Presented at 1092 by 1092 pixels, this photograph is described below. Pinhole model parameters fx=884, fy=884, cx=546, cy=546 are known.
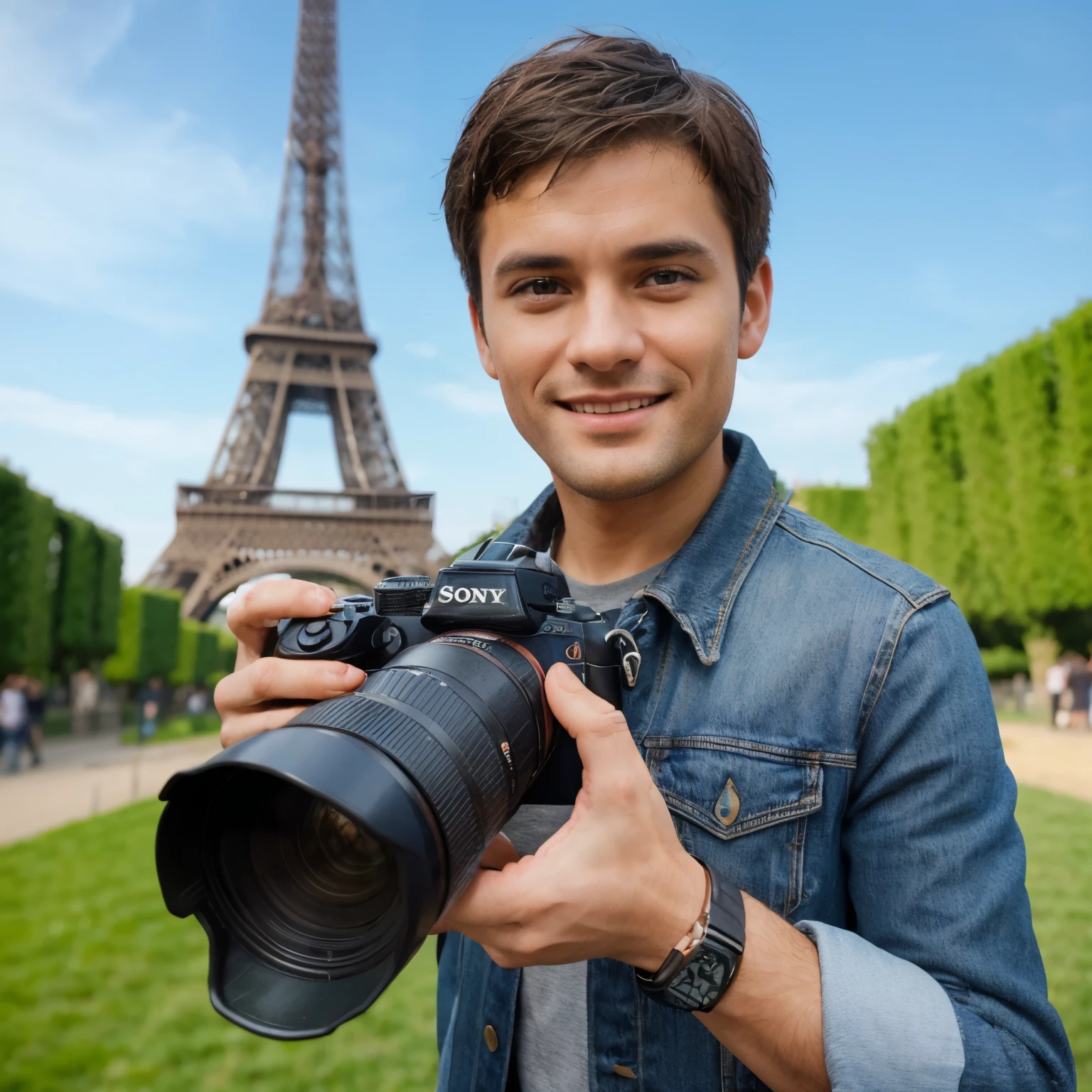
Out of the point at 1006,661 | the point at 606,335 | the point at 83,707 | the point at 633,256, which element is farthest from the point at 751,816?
the point at 1006,661

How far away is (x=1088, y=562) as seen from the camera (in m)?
17.6

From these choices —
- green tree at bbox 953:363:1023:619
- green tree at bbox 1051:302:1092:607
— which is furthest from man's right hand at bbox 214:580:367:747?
green tree at bbox 953:363:1023:619

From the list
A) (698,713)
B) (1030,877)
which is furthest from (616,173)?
(1030,877)

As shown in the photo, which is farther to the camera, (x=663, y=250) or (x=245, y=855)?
(x=663, y=250)

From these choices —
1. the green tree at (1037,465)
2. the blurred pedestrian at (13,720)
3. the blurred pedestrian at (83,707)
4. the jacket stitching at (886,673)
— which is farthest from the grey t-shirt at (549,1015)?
the blurred pedestrian at (83,707)

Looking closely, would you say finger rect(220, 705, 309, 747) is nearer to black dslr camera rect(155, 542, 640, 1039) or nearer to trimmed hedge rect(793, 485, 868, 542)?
black dslr camera rect(155, 542, 640, 1039)

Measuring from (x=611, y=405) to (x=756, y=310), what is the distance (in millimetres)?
441

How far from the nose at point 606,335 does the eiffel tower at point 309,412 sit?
2233 cm

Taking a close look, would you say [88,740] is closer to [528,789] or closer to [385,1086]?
[385,1086]

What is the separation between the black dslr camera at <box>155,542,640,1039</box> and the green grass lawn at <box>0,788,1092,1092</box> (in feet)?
9.99

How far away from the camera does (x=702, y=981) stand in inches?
43.2

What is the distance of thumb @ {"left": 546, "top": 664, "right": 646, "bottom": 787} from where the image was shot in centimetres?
105

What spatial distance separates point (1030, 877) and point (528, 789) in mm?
6222

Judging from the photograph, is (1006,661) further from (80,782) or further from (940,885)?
(940,885)
